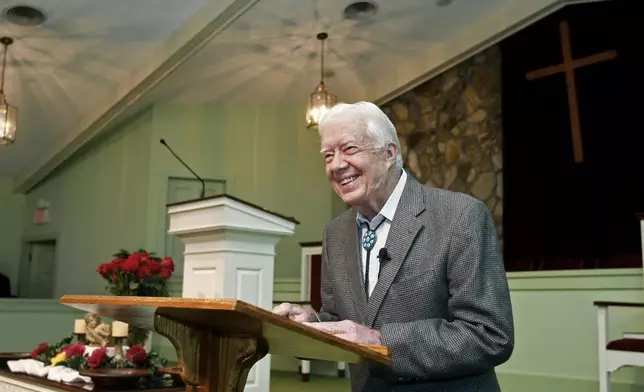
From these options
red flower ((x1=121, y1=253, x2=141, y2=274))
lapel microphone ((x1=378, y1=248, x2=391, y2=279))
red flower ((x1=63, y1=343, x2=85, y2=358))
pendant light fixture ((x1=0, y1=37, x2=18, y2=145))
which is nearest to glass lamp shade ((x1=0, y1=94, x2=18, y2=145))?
pendant light fixture ((x1=0, y1=37, x2=18, y2=145))

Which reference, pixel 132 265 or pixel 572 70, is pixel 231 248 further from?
pixel 572 70

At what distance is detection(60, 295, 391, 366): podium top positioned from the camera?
3.07 feet

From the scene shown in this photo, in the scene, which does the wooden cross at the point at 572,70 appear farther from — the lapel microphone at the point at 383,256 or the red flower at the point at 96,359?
the lapel microphone at the point at 383,256

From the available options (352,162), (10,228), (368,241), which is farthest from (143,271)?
(10,228)

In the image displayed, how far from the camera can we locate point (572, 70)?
19.6 ft

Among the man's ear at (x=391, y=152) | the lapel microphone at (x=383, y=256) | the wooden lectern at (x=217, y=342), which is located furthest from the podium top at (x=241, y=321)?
the man's ear at (x=391, y=152)

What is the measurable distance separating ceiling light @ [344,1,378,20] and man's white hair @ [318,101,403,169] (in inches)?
191

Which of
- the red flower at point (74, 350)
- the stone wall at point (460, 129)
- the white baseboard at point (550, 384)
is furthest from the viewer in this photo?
the stone wall at point (460, 129)

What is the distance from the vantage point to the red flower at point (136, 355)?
2859mm

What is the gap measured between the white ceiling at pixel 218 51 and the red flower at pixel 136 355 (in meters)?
3.15

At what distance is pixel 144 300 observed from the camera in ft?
3.38

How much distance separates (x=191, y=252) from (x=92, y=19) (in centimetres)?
306

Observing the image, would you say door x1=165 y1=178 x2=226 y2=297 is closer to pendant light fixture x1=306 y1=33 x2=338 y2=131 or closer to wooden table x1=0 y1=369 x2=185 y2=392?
pendant light fixture x1=306 y1=33 x2=338 y2=131

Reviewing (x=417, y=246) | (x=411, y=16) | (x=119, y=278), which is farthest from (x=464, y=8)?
(x=417, y=246)
